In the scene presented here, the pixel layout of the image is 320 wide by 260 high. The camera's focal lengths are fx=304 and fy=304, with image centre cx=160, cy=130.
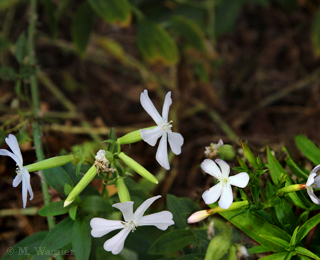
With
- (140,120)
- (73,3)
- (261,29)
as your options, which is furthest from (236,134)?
(73,3)

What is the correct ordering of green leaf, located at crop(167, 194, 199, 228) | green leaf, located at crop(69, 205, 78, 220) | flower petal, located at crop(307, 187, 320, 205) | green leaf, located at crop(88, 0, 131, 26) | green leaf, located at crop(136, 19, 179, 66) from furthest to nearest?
green leaf, located at crop(136, 19, 179, 66) < green leaf, located at crop(88, 0, 131, 26) < green leaf, located at crop(167, 194, 199, 228) < green leaf, located at crop(69, 205, 78, 220) < flower petal, located at crop(307, 187, 320, 205)

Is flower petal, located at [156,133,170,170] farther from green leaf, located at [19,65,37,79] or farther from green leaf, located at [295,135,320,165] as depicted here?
green leaf, located at [19,65,37,79]

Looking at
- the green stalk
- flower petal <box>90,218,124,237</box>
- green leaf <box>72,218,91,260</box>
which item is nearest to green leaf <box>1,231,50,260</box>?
the green stalk

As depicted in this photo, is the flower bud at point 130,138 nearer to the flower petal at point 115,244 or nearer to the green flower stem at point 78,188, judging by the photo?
the green flower stem at point 78,188

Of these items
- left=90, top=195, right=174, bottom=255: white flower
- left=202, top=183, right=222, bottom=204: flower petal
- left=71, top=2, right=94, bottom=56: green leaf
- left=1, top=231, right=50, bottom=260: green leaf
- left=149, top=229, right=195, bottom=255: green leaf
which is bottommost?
left=1, top=231, right=50, bottom=260: green leaf

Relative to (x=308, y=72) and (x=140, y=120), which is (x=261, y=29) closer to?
(x=308, y=72)

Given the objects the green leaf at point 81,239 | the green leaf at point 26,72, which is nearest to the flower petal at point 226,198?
the green leaf at point 81,239
